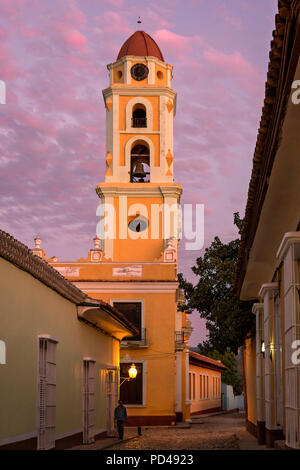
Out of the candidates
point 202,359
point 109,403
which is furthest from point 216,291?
point 202,359

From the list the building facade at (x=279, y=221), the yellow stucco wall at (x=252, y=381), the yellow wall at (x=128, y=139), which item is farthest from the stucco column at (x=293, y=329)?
the yellow wall at (x=128, y=139)

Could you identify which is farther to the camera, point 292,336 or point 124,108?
point 124,108

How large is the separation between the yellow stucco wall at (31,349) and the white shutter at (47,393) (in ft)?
0.88

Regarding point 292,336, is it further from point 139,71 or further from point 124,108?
point 139,71

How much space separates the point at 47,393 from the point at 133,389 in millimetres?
17385

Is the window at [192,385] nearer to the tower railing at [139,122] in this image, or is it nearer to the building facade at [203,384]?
the building facade at [203,384]

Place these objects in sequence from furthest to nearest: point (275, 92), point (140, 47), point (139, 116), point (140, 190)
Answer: point (140, 47), point (139, 116), point (140, 190), point (275, 92)

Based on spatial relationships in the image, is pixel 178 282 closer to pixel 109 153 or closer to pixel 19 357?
pixel 109 153

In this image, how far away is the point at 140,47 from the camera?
117ft

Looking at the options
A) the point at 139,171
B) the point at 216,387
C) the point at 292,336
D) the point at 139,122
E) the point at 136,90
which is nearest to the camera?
the point at 292,336

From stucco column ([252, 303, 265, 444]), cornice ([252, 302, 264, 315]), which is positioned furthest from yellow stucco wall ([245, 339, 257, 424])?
cornice ([252, 302, 264, 315])

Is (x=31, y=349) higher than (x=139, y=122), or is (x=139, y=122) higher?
(x=139, y=122)

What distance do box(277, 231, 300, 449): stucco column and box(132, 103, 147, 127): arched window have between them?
26593mm

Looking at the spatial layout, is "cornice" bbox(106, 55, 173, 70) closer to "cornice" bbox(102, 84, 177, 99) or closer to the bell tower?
the bell tower
